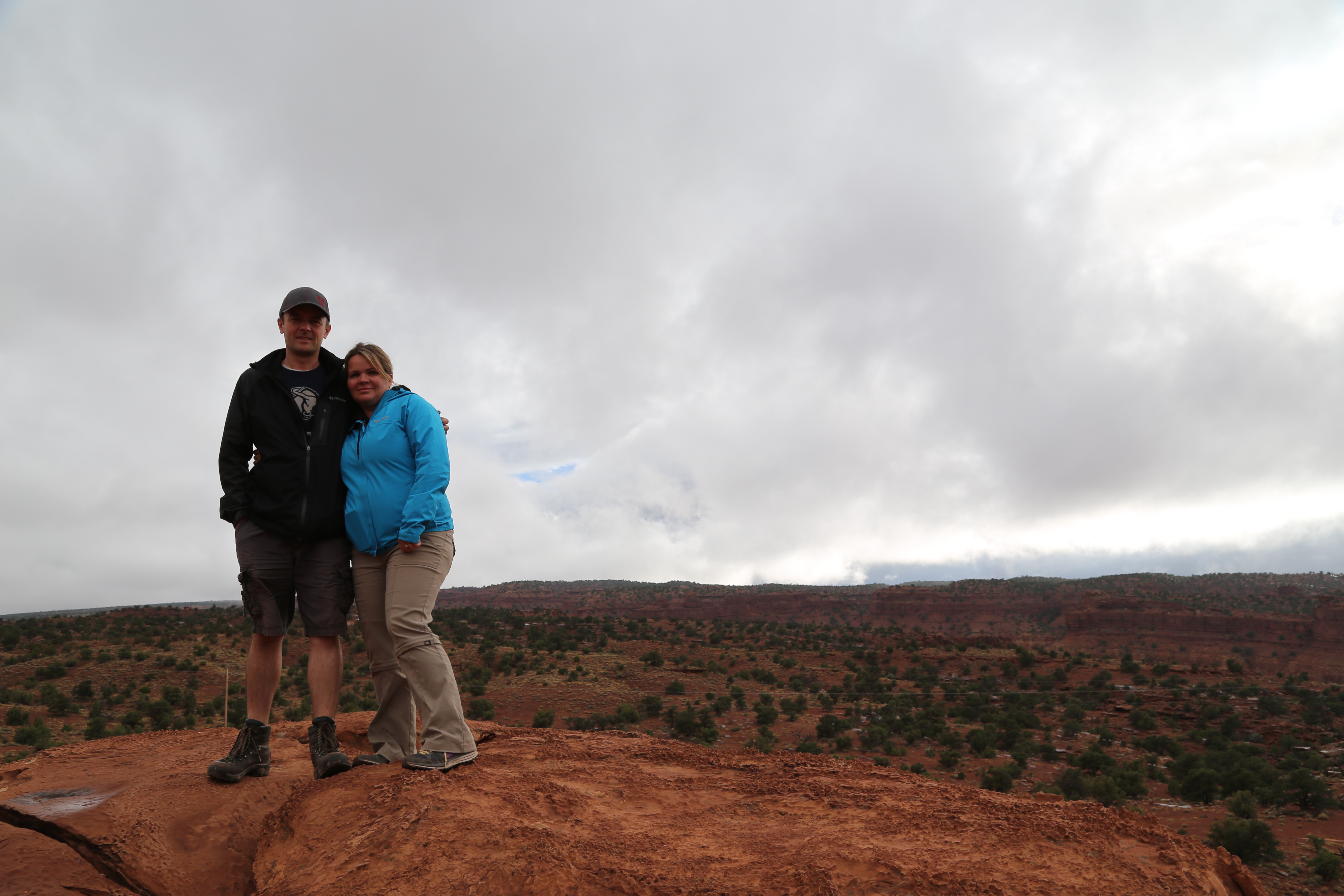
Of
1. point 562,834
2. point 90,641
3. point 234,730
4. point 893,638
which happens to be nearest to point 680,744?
point 562,834

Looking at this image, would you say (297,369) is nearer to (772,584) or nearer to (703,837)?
(703,837)

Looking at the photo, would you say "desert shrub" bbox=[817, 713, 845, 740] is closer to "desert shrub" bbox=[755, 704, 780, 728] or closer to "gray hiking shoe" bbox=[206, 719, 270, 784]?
"desert shrub" bbox=[755, 704, 780, 728]

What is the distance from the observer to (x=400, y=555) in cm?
436

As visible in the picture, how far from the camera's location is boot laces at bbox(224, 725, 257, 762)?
14.3ft

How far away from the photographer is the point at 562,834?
3146 mm

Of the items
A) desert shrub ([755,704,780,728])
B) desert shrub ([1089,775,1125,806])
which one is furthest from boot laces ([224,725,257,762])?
desert shrub ([755,704,780,728])

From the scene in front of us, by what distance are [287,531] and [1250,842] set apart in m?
15.7

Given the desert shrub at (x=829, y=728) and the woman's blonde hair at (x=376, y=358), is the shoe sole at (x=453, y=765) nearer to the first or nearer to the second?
the woman's blonde hair at (x=376, y=358)

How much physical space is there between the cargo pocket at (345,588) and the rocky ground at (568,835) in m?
1.00

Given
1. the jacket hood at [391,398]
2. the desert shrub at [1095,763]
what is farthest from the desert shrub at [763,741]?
the jacket hood at [391,398]

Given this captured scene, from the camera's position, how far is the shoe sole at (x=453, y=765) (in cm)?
396

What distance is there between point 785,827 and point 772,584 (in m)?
108

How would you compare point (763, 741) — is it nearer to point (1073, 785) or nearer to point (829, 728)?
point (829, 728)

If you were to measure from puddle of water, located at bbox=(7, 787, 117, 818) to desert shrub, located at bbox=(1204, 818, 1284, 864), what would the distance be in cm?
1546
